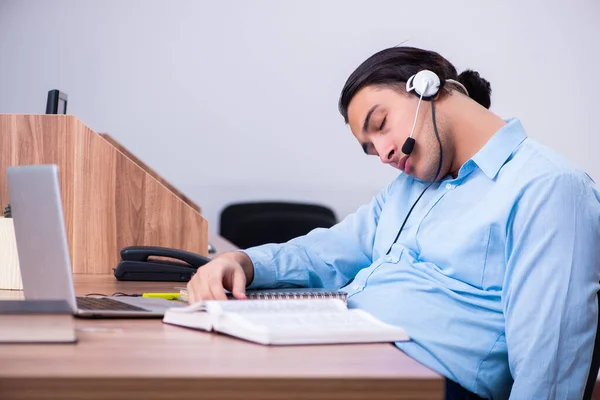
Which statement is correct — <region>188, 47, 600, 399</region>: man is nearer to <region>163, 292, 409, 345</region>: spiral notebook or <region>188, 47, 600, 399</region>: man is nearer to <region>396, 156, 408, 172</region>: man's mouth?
<region>396, 156, 408, 172</region>: man's mouth

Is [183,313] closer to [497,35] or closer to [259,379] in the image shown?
[259,379]

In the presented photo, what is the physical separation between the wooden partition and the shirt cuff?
45 centimetres

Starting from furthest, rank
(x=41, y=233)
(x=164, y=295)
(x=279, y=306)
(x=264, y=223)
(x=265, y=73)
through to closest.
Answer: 1. (x=265, y=73)
2. (x=264, y=223)
3. (x=164, y=295)
4. (x=279, y=306)
5. (x=41, y=233)

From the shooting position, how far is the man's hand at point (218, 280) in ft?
4.01

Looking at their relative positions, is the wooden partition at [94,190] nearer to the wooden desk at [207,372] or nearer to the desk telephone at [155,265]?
the desk telephone at [155,265]

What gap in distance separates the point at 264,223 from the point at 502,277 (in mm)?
2590

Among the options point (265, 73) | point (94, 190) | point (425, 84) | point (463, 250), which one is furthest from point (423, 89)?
point (265, 73)

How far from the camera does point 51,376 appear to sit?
696 mm

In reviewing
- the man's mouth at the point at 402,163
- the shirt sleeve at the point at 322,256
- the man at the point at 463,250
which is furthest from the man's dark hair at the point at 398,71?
the shirt sleeve at the point at 322,256

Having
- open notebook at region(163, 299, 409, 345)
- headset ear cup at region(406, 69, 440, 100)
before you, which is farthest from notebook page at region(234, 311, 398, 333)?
headset ear cup at region(406, 69, 440, 100)

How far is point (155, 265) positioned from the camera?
1740mm

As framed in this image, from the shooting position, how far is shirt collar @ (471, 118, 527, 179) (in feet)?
4.35

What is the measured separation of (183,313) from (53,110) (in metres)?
1.08

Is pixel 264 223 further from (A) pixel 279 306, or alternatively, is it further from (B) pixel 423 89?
(A) pixel 279 306
